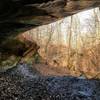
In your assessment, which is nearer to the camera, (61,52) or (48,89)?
(48,89)

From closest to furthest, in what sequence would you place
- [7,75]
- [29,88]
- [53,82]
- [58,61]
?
[29,88] < [53,82] < [7,75] < [58,61]

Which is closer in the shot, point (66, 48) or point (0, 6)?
point (0, 6)

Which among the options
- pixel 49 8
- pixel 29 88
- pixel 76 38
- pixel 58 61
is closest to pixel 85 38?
pixel 76 38

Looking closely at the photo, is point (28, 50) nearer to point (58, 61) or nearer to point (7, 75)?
point (7, 75)

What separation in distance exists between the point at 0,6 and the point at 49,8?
26.8 inches

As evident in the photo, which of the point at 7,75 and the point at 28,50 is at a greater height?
the point at 28,50

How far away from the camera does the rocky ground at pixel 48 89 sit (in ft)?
19.4

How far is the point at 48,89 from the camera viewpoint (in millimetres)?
6316

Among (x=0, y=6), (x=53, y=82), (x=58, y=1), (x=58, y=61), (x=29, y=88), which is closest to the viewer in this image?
(x=0, y=6)

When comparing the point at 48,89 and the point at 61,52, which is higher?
the point at 48,89

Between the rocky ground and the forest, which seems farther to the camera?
the forest

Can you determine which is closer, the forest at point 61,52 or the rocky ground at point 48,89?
the rocky ground at point 48,89

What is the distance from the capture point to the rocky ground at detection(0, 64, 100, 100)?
5906 mm

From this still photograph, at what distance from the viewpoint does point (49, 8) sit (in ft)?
11.7
